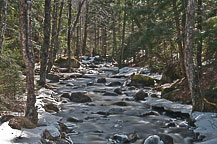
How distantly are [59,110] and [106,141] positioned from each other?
3733mm

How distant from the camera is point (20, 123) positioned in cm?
628

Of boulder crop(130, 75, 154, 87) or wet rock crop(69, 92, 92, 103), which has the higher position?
boulder crop(130, 75, 154, 87)

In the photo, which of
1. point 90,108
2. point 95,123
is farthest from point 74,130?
point 90,108

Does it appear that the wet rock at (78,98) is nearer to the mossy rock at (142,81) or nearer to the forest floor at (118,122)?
the forest floor at (118,122)

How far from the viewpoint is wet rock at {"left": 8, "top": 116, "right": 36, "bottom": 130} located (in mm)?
6109

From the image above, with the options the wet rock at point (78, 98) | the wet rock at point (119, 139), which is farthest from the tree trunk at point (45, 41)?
the wet rock at point (119, 139)

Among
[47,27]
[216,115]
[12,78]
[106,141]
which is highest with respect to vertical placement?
[47,27]

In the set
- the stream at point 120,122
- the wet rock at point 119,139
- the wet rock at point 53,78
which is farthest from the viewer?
the wet rock at point 53,78

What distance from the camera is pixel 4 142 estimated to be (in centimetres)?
511

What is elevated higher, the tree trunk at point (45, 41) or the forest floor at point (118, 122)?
the tree trunk at point (45, 41)

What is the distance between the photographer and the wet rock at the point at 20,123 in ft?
20.0

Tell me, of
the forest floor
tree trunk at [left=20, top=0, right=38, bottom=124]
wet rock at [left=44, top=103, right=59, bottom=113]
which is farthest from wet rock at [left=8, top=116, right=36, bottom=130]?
wet rock at [left=44, top=103, right=59, bottom=113]

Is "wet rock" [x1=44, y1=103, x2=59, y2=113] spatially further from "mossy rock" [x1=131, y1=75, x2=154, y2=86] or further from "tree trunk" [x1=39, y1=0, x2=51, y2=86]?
"mossy rock" [x1=131, y1=75, x2=154, y2=86]

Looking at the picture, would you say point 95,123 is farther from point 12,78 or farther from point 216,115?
point 216,115
